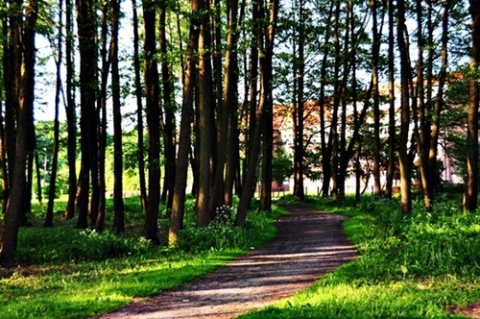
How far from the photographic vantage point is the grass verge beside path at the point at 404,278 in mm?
6730

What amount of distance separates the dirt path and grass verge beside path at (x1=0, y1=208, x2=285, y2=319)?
1.36 ft

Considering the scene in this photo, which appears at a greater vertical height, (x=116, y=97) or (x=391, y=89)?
(x=391, y=89)

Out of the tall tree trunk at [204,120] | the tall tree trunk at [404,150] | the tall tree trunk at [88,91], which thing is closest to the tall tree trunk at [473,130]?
Result: the tall tree trunk at [404,150]

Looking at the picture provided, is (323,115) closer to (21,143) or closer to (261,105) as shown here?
(261,105)

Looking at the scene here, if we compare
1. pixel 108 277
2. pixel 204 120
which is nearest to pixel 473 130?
pixel 204 120

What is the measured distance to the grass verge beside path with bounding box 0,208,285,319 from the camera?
779cm

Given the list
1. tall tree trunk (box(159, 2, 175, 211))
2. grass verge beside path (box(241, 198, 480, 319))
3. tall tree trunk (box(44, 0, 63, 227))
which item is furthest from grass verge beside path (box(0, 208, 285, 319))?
tall tree trunk (box(159, 2, 175, 211))

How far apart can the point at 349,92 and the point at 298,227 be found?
13.8m

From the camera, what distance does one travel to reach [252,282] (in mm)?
9555

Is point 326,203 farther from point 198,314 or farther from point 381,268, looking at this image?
point 198,314

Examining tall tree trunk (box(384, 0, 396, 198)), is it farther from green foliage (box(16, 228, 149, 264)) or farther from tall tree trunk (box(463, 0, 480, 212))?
green foliage (box(16, 228, 149, 264))

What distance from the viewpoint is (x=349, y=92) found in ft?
101

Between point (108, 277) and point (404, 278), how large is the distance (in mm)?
5696

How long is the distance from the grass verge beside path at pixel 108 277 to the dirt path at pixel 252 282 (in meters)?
0.41
